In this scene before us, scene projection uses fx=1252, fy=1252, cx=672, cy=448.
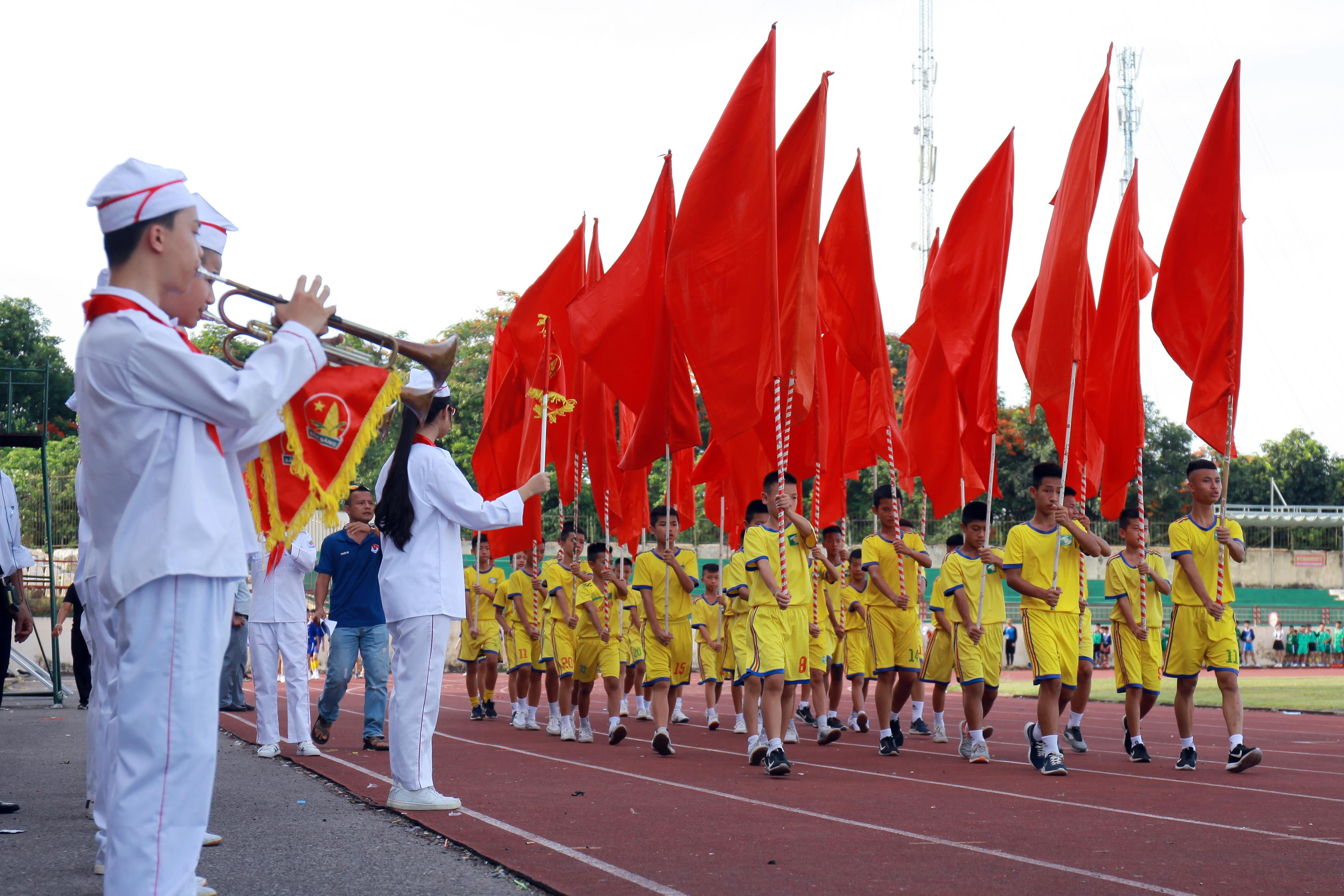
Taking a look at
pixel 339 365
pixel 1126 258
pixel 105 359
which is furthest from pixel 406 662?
pixel 1126 258

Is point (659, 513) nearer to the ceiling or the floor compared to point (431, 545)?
nearer to the ceiling

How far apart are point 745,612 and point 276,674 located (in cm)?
376

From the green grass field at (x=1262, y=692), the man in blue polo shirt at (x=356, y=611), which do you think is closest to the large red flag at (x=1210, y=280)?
the man in blue polo shirt at (x=356, y=611)

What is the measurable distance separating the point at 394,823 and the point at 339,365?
2.58m

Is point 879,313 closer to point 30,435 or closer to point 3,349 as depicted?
point 30,435

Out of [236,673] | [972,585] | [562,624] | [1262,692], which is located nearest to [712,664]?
[562,624]

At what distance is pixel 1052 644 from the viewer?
9484 mm

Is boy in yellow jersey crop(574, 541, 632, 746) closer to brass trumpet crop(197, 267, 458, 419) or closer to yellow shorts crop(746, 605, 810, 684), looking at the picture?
yellow shorts crop(746, 605, 810, 684)

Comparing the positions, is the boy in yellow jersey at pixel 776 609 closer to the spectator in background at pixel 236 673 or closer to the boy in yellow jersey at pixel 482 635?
the boy in yellow jersey at pixel 482 635

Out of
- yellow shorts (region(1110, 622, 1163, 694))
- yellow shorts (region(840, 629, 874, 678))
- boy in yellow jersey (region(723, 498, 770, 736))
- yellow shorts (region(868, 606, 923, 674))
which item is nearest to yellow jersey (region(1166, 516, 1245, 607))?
yellow shorts (region(1110, 622, 1163, 694))

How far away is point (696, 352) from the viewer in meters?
9.23

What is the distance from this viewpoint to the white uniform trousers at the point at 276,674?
942 cm

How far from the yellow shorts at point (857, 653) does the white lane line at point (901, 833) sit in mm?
4249

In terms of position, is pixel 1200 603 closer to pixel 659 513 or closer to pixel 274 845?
pixel 659 513
